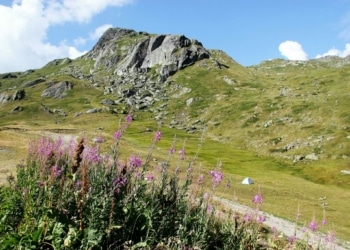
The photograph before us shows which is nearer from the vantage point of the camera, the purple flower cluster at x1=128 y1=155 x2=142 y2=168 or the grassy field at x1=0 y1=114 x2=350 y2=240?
the purple flower cluster at x1=128 y1=155 x2=142 y2=168

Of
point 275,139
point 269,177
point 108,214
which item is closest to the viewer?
point 108,214

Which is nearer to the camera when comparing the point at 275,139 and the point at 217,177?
the point at 217,177

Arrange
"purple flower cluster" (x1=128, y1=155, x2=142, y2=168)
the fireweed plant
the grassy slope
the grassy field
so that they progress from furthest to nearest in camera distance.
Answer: the grassy slope
the grassy field
"purple flower cluster" (x1=128, y1=155, x2=142, y2=168)
the fireweed plant

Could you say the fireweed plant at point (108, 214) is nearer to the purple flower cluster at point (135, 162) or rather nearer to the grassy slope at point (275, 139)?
the purple flower cluster at point (135, 162)

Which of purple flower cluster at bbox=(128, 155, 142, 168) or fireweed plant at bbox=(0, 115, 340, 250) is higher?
purple flower cluster at bbox=(128, 155, 142, 168)

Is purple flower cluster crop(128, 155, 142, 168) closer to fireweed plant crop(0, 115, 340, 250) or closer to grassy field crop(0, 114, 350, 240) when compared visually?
fireweed plant crop(0, 115, 340, 250)

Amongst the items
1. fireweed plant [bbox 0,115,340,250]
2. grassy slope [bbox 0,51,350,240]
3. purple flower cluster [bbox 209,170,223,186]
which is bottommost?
fireweed plant [bbox 0,115,340,250]

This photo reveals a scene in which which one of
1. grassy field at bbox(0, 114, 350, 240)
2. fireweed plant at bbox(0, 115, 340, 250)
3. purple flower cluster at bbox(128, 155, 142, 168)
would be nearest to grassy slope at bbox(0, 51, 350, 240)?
grassy field at bbox(0, 114, 350, 240)

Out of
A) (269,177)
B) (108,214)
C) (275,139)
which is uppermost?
(275,139)

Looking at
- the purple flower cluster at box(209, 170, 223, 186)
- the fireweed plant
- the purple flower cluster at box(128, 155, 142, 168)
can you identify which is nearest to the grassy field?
the purple flower cluster at box(209, 170, 223, 186)

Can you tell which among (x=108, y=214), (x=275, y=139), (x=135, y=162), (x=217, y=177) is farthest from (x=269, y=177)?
(x=108, y=214)

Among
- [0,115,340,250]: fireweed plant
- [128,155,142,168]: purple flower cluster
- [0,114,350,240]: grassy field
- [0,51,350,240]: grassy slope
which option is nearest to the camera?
[0,115,340,250]: fireweed plant

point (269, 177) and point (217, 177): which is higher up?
point (269, 177)

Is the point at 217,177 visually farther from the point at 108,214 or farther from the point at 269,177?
the point at 269,177
